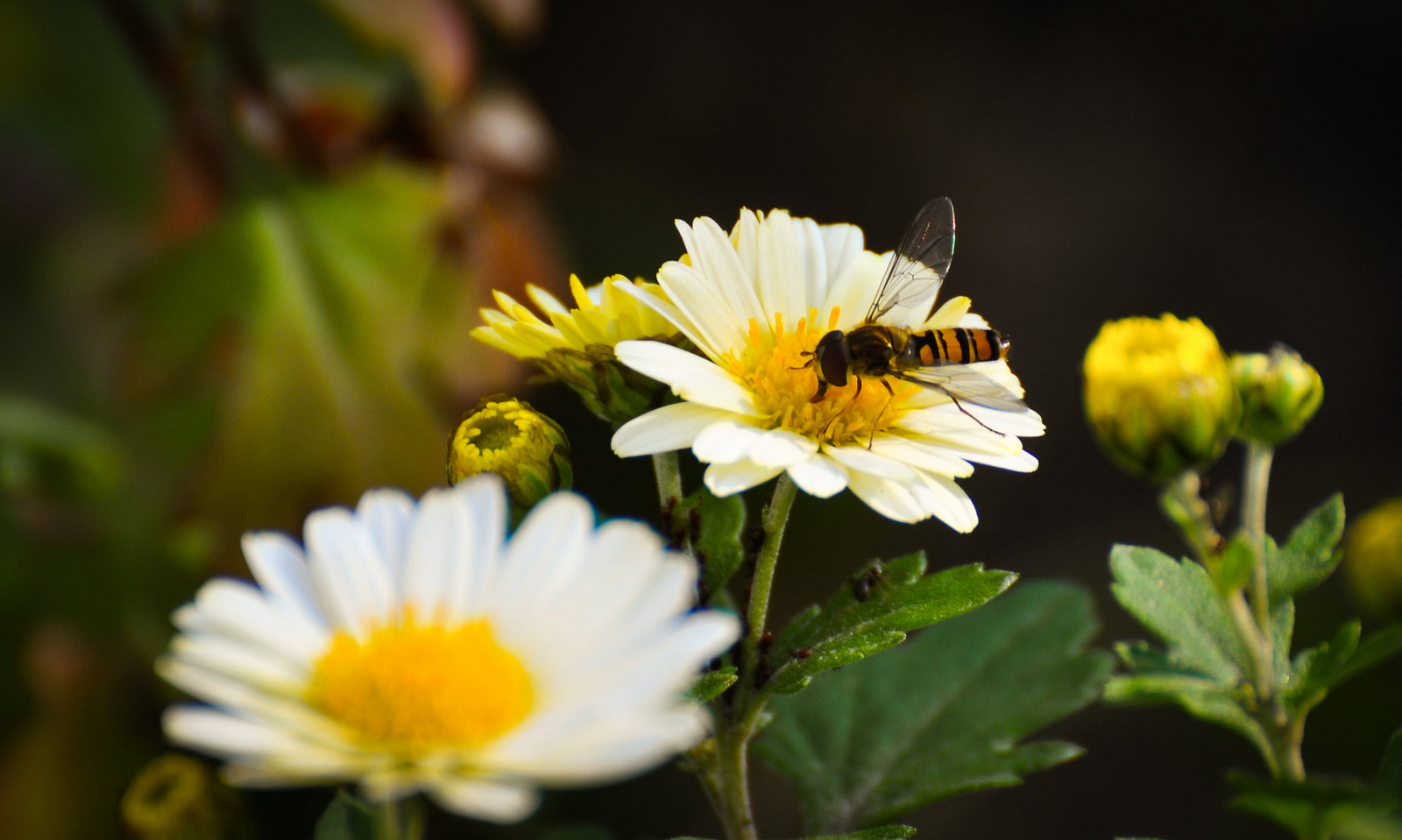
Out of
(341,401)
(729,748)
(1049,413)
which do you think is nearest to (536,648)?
(729,748)

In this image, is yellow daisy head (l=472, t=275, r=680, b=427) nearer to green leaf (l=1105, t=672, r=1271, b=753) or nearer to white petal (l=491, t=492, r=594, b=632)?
white petal (l=491, t=492, r=594, b=632)

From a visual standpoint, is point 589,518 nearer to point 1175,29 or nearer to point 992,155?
point 992,155

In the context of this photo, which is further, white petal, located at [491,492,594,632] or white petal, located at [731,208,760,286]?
white petal, located at [731,208,760,286]

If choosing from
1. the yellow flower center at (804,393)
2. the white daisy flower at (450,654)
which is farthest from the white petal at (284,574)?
the yellow flower center at (804,393)

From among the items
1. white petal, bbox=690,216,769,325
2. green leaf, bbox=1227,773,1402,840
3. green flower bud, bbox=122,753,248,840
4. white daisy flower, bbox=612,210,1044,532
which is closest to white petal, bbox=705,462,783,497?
white daisy flower, bbox=612,210,1044,532

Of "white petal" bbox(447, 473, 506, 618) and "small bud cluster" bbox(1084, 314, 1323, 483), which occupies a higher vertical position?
"white petal" bbox(447, 473, 506, 618)
